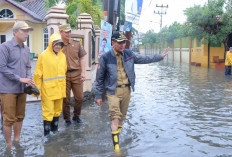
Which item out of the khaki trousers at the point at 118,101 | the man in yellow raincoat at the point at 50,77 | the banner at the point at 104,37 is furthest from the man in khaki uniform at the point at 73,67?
the banner at the point at 104,37

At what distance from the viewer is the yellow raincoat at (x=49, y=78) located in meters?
5.06

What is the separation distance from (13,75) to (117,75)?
1.57 m

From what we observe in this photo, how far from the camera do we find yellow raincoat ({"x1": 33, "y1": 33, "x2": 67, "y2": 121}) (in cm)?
506

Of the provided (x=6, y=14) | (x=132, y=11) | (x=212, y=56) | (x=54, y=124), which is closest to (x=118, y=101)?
(x=54, y=124)

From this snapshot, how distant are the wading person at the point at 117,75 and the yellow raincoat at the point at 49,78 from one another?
0.79 m

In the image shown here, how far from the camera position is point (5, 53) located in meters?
4.55

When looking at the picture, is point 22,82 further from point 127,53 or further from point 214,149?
point 214,149

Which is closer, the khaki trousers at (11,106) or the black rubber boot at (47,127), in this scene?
the khaki trousers at (11,106)

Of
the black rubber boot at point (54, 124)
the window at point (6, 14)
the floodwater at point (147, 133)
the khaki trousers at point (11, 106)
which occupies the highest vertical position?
the window at point (6, 14)

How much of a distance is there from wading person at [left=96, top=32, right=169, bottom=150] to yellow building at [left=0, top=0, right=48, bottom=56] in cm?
2341

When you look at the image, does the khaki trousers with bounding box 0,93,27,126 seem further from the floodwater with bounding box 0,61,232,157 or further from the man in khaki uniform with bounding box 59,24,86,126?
the man in khaki uniform with bounding box 59,24,86,126

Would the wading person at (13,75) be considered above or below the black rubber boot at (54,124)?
above

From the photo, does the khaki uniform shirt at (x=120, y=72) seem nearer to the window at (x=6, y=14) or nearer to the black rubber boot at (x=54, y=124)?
the black rubber boot at (x=54, y=124)

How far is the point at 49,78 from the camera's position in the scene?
5094 mm
